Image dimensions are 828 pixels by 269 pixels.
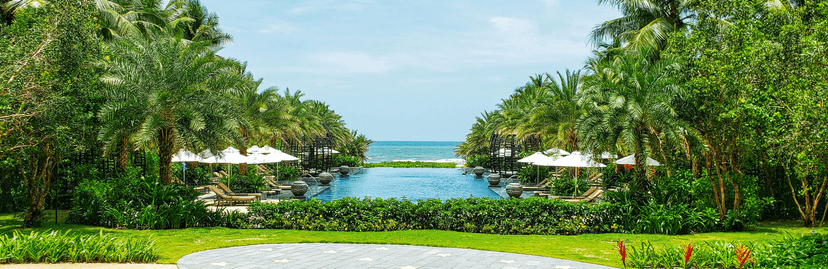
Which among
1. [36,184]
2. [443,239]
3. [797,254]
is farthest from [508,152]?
[797,254]

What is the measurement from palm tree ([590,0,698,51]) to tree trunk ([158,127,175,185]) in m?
14.6

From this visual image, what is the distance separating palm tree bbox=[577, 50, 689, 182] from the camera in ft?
40.4

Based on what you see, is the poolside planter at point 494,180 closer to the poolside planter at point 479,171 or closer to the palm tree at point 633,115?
the poolside planter at point 479,171

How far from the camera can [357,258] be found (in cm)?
823

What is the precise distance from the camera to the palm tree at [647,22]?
1947 centimetres

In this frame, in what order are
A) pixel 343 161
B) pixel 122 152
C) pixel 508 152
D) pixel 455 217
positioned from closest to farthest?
1. pixel 455 217
2. pixel 122 152
3. pixel 508 152
4. pixel 343 161

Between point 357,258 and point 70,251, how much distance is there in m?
3.90

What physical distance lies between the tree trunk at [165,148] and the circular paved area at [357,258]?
495cm

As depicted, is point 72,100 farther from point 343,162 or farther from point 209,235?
point 343,162

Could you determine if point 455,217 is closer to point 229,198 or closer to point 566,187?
point 229,198

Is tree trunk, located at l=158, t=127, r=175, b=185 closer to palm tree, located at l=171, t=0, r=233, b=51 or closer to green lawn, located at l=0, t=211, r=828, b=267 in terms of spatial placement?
green lawn, located at l=0, t=211, r=828, b=267

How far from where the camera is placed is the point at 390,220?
37.6 feet

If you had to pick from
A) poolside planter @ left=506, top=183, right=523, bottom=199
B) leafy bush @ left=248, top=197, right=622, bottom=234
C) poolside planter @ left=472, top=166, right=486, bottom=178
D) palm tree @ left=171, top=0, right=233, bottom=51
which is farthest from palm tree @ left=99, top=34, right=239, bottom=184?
poolside planter @ left=472, top=166, right=486, bottom=178

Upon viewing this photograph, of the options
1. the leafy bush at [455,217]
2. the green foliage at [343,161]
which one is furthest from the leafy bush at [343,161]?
the leafy bush at [455,217]
